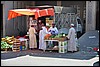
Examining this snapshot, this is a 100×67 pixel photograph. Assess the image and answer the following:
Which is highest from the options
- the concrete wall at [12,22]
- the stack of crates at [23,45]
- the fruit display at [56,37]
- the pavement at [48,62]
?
the concrete wall at [12,22]

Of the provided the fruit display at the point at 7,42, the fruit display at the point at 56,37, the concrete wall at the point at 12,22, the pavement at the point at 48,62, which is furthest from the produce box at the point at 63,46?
the concrete wall at the point at 12,22

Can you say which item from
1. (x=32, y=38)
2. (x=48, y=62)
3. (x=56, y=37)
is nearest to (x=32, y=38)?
(x=32, y=38)

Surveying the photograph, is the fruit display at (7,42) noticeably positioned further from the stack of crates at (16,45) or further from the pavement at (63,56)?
the pavement at (63,56)

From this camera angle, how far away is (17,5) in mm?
26531

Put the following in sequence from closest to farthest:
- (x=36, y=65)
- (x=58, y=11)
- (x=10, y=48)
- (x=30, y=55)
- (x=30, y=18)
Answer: (x=36, y=65) → (x=30, y=55) → (x=10, y=48) → (x=30, y=18) → (x=58, y=11)

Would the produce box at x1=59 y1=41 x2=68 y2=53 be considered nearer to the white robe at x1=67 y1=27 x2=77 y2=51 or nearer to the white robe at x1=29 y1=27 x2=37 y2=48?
the white robe at x1=67 y1=27 x2=77 y2=51

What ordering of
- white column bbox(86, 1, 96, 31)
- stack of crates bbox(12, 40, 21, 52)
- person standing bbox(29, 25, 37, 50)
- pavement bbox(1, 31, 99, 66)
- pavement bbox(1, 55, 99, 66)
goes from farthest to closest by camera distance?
1. white column bbox(86, 1, 96, 31)
2. person standing bbox(29, 25, 37, 50)
3. stack of crates bbox(12, 40, 21, 52)
4. pavement bbox(1, 31, 99, 66)
5. pavement bbox(1, 55, 99, 66)

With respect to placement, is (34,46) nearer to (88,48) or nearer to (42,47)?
(42,47)

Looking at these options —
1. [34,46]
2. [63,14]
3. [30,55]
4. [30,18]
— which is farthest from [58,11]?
[30,55]

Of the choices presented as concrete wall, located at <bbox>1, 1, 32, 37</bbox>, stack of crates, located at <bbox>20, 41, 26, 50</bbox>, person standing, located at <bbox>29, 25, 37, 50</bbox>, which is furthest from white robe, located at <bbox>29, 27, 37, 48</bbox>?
concrete wall, located at <bbox>1, 1, 32, 37</bbox>

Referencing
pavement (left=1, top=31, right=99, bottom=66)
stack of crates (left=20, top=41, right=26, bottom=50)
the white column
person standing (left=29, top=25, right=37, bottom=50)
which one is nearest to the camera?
pavement (left=1, top=31, right=99, bottom=66)

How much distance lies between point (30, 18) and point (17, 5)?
22.5 ft

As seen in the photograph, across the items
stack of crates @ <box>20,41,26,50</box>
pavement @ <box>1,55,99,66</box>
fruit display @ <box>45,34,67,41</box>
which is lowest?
pavement @ <box>1,55,99,66</box>

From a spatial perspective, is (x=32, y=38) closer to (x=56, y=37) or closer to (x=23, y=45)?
(x=23, y=45)
